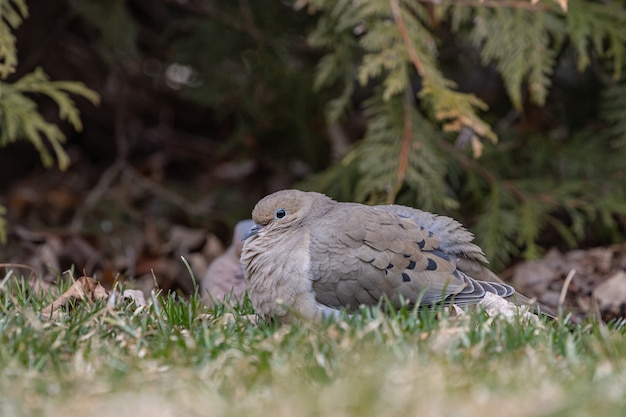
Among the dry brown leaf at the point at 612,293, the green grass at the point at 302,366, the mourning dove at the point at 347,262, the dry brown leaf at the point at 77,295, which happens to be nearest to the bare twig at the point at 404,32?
the mourning dove at the point at 347,262

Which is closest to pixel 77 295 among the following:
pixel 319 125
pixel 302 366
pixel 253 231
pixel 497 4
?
pixel 253 231

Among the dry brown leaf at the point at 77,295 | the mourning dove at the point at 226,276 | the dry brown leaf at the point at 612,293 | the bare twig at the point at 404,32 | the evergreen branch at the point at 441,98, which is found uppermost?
the bare twig at the point at 404,32

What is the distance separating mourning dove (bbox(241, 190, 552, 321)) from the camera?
4043 millimetres

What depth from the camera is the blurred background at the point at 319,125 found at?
569 cm

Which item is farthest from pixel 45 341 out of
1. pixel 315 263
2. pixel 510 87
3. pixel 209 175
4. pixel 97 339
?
pixel 209 175

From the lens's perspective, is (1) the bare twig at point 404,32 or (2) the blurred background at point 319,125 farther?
(2) the blurred background at point 319,125

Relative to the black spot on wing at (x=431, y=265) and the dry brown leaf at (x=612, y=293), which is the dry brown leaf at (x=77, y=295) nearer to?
the black spot on wing at (x=431, y=265)

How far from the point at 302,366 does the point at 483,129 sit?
2653 mm

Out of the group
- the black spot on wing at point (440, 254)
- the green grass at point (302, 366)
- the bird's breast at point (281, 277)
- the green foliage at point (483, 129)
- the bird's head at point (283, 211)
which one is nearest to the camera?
the green grass at point (302, 366)

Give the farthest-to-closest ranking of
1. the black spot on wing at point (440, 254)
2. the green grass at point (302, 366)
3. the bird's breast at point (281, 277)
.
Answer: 1. the black spot on wing at point (440, 254)
2. the bird's breast at point (281, 277)
3. the green grass at point (302, 366)

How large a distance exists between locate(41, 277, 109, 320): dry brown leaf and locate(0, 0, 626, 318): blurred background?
0.37 metres

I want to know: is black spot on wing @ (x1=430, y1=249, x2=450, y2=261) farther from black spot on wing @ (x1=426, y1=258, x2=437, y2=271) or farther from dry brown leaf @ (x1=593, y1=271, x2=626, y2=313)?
dry brown leaf @ (x1=593, y1=271, x2=626, y2=313)

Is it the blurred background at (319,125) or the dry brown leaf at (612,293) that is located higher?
the blurred background at (319,125)

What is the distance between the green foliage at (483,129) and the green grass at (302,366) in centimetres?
207
